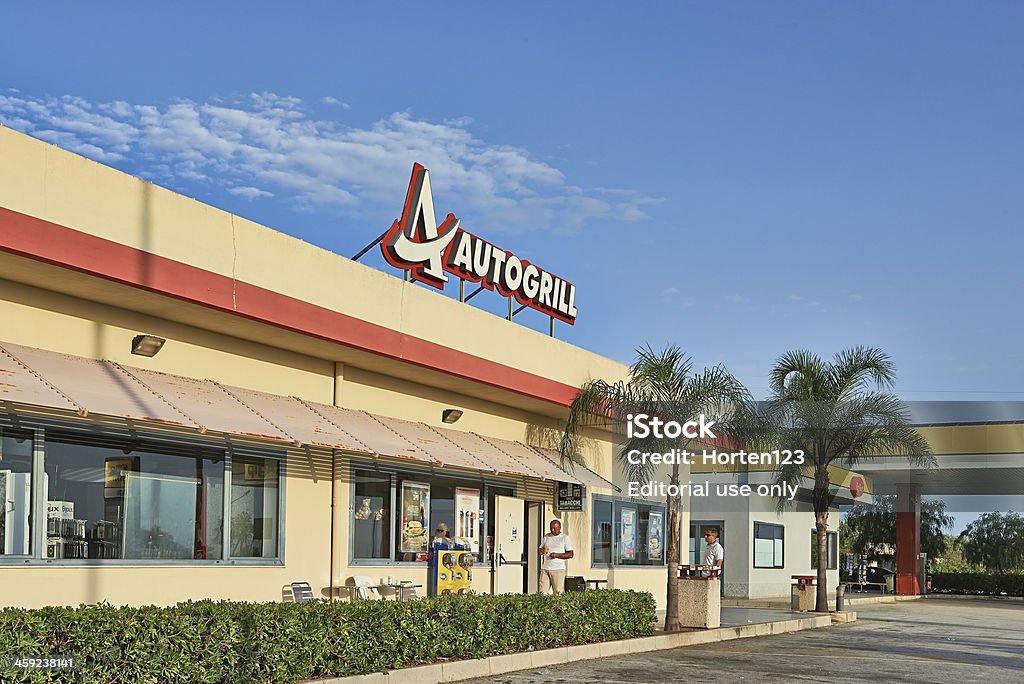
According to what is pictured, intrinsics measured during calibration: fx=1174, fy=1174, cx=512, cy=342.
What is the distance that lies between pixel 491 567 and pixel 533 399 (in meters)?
3.35

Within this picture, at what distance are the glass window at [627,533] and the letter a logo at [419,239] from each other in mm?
8540

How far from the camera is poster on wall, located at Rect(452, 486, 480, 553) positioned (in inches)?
849

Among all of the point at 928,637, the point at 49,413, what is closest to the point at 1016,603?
the point at 928,637

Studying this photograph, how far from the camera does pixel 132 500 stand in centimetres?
1481

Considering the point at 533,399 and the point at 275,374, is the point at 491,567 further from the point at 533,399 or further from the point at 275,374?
the point at 275,374

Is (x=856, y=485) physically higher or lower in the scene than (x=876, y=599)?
higher

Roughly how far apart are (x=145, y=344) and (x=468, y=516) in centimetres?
852

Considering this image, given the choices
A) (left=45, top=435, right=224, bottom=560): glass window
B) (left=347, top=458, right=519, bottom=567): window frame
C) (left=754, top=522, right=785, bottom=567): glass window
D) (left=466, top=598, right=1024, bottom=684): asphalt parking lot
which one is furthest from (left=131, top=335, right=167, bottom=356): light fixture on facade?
(left=754, top=522, right=785, bottom=567): glass window

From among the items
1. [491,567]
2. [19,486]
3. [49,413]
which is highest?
[49,413]

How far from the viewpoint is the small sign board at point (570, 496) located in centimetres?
2494

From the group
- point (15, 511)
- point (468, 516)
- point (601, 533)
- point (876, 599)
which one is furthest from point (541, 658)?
point (876, 599)

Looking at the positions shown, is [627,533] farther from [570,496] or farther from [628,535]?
[570,496]

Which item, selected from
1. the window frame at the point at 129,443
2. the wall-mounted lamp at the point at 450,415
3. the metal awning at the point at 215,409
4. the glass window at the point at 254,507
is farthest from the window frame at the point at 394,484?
the glass window at the point at 254,507

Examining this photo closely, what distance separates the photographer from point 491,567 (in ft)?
74.2
